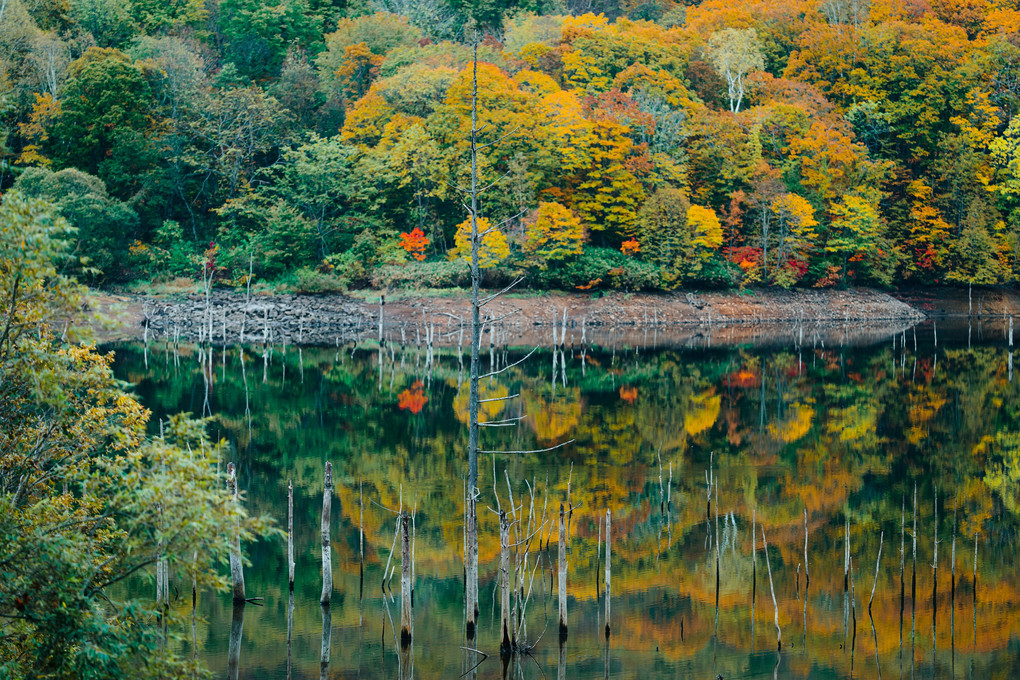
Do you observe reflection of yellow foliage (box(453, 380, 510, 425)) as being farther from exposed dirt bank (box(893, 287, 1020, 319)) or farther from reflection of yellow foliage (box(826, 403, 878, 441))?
exposed dirt bank (box(893, 287, 1020, 319))

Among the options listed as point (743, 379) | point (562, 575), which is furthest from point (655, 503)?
point (743, 379)

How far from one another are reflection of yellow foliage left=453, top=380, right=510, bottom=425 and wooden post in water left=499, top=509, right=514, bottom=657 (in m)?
17.8

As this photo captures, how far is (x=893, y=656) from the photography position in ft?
46.7

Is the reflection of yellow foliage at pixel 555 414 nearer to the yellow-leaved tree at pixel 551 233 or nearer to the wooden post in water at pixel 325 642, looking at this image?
the wooden post in water at pixel 325 642

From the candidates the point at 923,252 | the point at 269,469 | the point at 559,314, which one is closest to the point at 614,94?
the point at 559,314

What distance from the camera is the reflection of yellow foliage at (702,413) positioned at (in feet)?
104

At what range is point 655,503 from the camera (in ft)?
73.4

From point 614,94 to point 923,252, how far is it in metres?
27.4

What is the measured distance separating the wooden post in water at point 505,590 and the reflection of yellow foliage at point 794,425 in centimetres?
1815

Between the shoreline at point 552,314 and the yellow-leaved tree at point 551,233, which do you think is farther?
the yellow-leaved tree at point 551,233

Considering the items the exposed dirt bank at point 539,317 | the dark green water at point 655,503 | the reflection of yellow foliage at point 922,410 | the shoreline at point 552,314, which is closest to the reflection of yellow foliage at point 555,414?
the dark green water at point 655,503

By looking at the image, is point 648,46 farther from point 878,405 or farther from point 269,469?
point 269,469

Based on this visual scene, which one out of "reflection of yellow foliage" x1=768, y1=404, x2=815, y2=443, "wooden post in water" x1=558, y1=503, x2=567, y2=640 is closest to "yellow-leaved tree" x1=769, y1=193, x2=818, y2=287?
"reflection of yellow foliage" x1=768, y1=404, x2=815, y2=443

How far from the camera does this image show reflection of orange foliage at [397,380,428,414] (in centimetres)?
3409
